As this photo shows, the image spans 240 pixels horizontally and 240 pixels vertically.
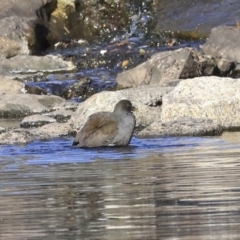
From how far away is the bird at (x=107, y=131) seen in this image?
994cm

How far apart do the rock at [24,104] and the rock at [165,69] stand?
1744 mm

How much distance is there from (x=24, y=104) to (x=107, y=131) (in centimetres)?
621

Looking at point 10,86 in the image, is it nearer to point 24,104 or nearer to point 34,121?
point 24,104

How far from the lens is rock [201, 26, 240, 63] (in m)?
18.8

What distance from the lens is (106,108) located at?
13.1 metres

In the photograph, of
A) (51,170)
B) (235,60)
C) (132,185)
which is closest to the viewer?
(132,185)

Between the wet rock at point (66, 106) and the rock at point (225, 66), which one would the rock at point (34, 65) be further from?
the wet rock at point (66, 106)

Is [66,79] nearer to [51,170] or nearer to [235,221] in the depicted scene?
[51,170]

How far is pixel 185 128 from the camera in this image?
36.1 feet

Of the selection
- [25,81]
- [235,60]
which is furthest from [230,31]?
[25,81]

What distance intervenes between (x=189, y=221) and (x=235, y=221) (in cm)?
24

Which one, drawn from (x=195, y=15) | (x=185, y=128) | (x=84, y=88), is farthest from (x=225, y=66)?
(x=185, y=128)

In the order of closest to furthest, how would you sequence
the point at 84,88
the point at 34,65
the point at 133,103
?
1. the point at 133,103
2. the point at 84,88
3. the point at 34,65

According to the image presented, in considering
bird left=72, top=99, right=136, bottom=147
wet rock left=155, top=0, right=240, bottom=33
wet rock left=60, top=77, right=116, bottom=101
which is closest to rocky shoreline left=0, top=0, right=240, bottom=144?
wet rock left=60, top=77, right=116, bottom=101
